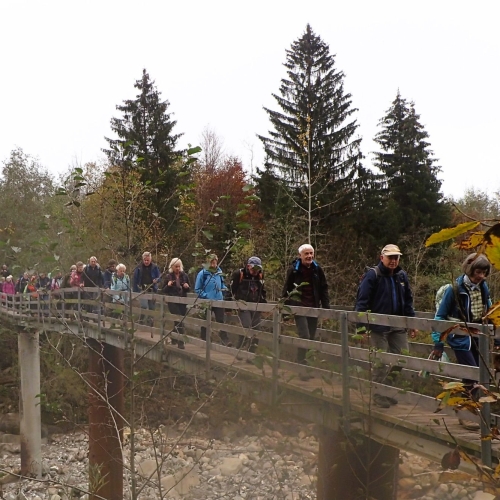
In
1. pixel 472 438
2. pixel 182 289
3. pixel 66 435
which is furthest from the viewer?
pixel 66 435

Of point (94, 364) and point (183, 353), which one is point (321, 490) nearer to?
point (183, 353)

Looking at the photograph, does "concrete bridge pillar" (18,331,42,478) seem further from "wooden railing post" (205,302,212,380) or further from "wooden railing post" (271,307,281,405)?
"wooden railing post" (271,307,281,405)

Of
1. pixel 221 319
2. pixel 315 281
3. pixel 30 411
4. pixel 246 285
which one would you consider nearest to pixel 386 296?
pixel 315 281

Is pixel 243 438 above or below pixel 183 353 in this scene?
below

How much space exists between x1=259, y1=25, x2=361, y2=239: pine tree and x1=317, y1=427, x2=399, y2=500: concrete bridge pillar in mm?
16506

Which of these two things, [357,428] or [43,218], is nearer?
[43,218]

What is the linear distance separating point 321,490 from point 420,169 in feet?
64.2

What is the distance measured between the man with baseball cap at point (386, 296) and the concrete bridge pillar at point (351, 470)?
0.95 m

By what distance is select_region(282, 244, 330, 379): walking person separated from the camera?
6652mm

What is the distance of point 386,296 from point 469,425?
1.46 m

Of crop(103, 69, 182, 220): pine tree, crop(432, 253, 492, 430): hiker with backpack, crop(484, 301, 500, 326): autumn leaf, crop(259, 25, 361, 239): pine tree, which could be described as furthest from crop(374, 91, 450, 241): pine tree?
crop(484, 301, 500, 326): autumn leaf

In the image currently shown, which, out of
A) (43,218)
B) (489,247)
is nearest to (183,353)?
(43,218)

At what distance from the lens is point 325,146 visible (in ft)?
76.9

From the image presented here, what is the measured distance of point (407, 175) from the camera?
2442cm
